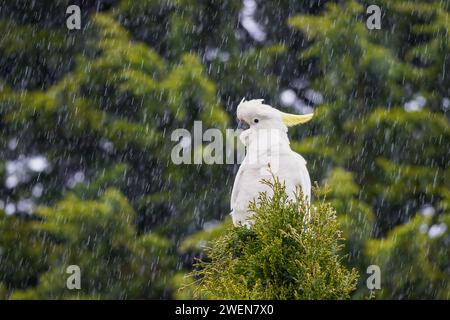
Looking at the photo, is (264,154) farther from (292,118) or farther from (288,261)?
(288,261)

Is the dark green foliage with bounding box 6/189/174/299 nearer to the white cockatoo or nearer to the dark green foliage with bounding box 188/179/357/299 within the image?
the white cockatoo

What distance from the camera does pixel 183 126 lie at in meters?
8.82

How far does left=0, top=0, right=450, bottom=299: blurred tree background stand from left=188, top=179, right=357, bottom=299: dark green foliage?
4.90 m

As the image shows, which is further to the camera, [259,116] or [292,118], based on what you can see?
[292,118]

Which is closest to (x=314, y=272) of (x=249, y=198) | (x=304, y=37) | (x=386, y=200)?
(x=249, y=198)

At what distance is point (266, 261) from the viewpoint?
10.2 ft

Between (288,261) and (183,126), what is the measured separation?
19.1 feet

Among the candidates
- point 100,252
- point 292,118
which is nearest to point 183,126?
point 100,252

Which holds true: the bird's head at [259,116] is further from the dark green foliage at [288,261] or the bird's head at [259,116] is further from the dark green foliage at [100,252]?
the dark green foliage at [100,252]

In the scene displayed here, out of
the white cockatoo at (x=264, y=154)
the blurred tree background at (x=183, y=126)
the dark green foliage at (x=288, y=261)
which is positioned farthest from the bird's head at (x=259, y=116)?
the blurred tree background at (x=183, y=126)

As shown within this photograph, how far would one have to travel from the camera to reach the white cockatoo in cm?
429

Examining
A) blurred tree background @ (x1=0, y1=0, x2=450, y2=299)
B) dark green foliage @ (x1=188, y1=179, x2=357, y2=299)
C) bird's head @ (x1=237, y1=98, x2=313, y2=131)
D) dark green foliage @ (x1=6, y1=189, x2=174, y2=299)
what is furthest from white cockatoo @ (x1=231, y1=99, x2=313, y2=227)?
dark green foliage @ (x1=6, y1=189, x2=174, y2=299)

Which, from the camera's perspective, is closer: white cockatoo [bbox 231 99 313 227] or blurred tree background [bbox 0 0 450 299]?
white cockatoo [bbox 231 99 313 227]

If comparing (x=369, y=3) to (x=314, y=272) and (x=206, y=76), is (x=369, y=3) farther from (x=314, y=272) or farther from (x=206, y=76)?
(x=314, y=272)
